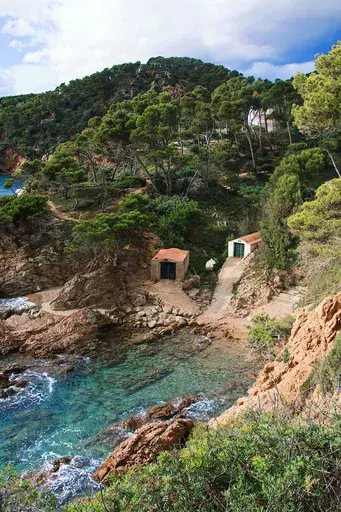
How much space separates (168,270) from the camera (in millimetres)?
27562

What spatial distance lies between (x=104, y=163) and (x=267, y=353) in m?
41.1

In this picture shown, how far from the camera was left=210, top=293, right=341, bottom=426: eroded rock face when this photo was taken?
12.6 meters

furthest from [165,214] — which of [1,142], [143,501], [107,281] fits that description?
[1,142]

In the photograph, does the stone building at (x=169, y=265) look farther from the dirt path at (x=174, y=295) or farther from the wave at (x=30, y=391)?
the wave at (x=30, y=391)

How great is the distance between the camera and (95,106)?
71.4m

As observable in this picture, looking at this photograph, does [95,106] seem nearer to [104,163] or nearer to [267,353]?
[104,163]

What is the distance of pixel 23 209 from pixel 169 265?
38.2 ft

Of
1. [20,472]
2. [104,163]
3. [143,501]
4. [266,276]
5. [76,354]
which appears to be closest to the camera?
[143,501]

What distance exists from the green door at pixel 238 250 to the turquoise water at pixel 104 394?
34.5ft

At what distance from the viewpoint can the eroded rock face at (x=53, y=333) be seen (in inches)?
818

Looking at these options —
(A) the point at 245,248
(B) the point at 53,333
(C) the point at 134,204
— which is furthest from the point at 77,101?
(B) the point at 53,333

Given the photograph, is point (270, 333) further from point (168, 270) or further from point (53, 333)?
point (53, 333)

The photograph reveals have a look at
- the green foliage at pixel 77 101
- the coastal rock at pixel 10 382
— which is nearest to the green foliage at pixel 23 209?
the coastal rock at pixel 10 382

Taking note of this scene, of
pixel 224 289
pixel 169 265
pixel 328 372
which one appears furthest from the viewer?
pixel 169 265
